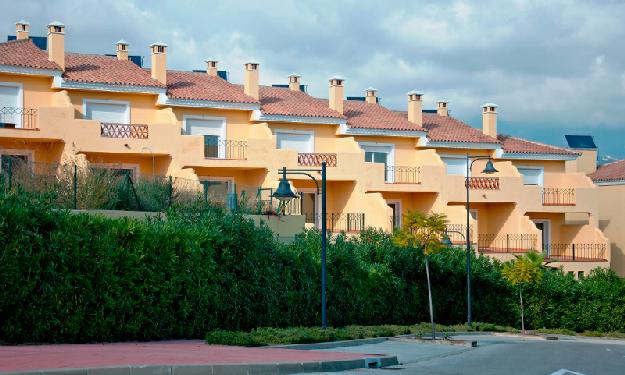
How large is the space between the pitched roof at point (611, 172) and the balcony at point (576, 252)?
6907 millimetres

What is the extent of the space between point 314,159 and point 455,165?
1212 cm

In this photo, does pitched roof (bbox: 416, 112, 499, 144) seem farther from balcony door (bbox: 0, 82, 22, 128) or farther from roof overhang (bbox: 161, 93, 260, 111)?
balcony door (bbox: 0, 82, 22, 128)

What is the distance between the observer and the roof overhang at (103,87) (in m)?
46.7

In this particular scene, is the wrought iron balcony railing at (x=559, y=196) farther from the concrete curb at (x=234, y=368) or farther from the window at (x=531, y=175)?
the concrete curb at (x=234, y=368)

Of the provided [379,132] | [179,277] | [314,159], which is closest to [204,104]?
[314,159]

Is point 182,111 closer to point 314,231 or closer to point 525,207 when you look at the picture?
point 314,231

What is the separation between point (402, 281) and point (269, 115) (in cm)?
1565

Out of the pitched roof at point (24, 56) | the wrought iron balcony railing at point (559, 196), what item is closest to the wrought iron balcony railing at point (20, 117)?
the pitched roof at point (24, 56)

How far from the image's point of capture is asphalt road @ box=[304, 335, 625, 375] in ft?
74.4

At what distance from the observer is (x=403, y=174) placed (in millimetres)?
58219

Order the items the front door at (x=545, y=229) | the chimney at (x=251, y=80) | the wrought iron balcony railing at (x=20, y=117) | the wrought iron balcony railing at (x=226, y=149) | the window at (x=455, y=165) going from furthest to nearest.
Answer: the front door at (x=545, y=229), the window at (x=455, y=165), the chimney at (x=251, y=80), the wrought iron balcony railing at (x=226, y=149), the wrought iron balcony railing at (x=20, y=117)

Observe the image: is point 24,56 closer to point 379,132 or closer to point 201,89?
point 201,89

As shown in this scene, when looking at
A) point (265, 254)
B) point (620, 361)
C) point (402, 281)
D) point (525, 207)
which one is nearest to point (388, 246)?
point (402, 281)

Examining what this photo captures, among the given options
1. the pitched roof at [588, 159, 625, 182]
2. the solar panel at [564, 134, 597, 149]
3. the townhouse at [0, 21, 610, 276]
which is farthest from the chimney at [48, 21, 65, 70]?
the solar panel at [564, 134, 597, 149]
